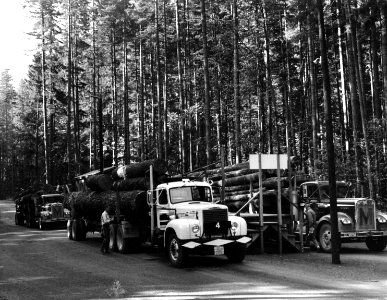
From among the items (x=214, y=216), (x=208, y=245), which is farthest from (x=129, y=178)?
(x=208, y=245)

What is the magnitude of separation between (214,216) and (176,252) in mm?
1395

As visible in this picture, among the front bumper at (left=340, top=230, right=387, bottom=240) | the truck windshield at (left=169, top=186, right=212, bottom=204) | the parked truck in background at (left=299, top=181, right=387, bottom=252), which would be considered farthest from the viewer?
the parked truck in background at (left=299, top=181, right=387, bottom=252)

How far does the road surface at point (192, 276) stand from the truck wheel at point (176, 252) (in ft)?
0.76

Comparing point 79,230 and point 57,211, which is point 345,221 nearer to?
point 79,230

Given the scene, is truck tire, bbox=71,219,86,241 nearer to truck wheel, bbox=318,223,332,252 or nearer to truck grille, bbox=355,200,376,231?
truck wheel, bbox=318,223,332,252

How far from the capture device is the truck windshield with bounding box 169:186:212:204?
14.7 m

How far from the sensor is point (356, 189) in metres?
24.1

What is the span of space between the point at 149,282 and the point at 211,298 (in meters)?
2.31

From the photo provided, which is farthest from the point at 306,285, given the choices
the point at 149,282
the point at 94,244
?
the point at 94,244

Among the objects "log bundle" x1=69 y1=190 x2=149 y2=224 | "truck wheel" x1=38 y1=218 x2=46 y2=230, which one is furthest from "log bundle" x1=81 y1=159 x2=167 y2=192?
"truck wheel" x1=38 y1=218 x2=46 y2=230

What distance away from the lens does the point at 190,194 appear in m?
14.8

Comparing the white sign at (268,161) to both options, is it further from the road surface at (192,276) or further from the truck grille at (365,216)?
the truck grille at (365,216)

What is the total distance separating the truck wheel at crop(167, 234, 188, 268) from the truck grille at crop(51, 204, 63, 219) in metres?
17.9

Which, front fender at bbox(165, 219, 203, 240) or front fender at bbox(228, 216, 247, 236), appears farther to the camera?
front fender at bbox(228, 216, 247, 236)
